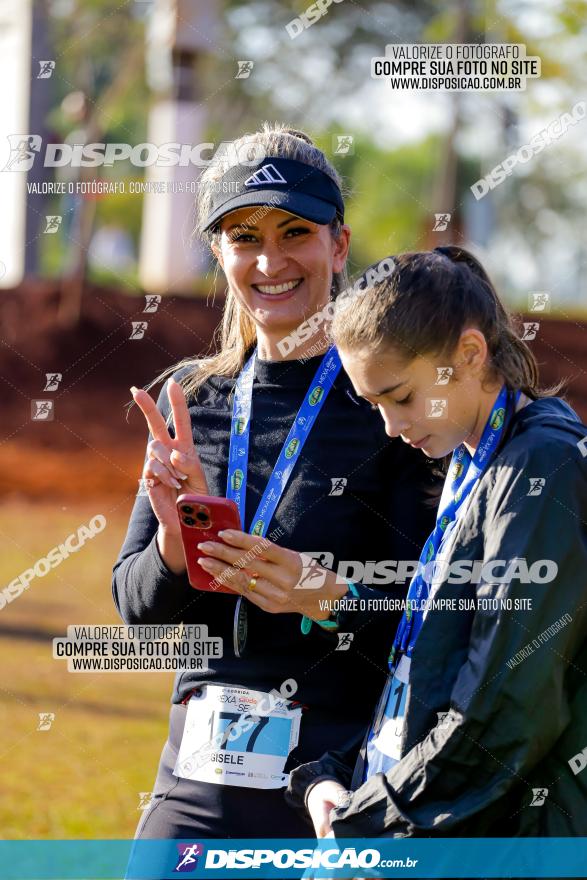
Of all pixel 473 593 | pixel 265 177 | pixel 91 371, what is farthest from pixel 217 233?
pixel 91 371

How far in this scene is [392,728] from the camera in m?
2.67

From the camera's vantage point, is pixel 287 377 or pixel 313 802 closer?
pixel 313 802

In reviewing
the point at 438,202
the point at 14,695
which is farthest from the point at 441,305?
the point at 438,202

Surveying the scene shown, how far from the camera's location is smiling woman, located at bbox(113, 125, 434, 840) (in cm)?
298

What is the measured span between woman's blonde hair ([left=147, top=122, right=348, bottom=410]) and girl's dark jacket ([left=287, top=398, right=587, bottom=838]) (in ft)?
3.46

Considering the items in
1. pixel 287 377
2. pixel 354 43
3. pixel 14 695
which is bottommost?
pixel 14 695

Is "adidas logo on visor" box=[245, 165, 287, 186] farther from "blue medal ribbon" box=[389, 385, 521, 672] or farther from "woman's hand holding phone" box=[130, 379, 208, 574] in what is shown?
"blue medal ribbon" box=[389, 385, 521, 672]

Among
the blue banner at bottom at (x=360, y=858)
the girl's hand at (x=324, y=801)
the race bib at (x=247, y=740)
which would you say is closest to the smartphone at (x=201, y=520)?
the race bib at (x=247, y=740)

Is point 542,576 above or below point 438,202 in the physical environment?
below

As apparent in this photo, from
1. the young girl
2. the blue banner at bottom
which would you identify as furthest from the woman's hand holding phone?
the blue banner at bottom

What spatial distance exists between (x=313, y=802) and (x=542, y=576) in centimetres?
83

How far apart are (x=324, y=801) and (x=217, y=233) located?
5.22ft

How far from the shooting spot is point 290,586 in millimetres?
2789

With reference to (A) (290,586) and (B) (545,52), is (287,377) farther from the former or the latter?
(B) (545,52)
